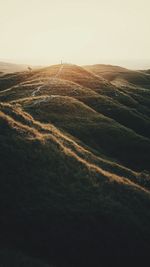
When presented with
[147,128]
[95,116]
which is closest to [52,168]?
[95,116]

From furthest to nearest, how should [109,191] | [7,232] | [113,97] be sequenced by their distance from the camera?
[113,97] → [109,191] → [7,232]

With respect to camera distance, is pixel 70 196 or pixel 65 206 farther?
pixel 70 196

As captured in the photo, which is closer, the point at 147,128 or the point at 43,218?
the point at 43,218

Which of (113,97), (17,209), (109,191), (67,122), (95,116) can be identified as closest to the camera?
(17,209)

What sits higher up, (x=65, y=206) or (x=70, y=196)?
(x=70, y=196)

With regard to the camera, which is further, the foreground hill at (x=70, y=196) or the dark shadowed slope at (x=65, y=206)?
the dark shadowed slope at (x=65, y=206)

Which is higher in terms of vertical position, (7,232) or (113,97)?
(113,97)

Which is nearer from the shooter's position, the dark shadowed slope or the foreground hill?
the foreground hill

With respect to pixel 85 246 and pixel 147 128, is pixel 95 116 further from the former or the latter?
pixel 85 246

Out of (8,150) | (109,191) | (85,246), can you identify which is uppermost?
(8,150)

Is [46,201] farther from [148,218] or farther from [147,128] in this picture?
[147,128]
